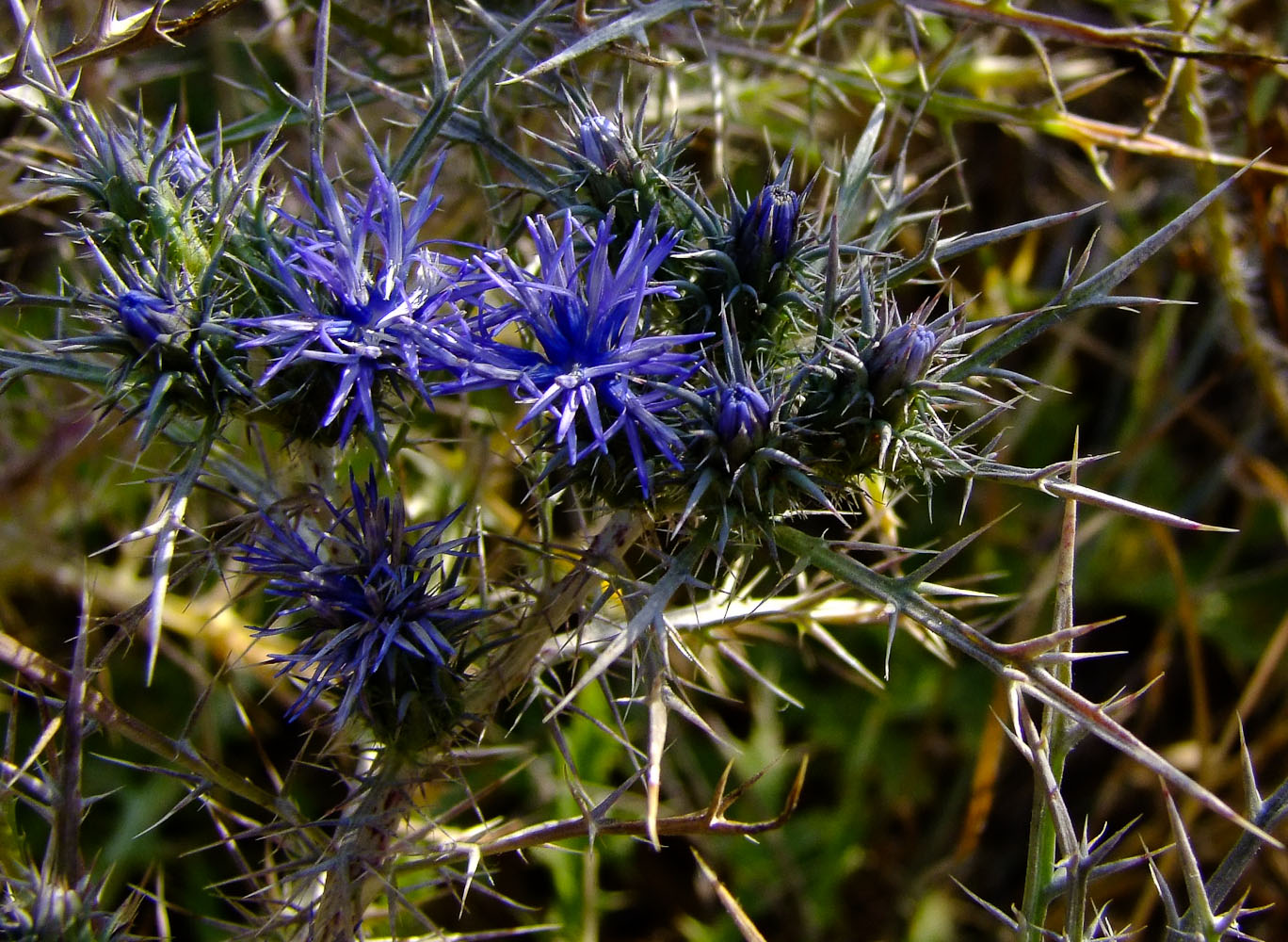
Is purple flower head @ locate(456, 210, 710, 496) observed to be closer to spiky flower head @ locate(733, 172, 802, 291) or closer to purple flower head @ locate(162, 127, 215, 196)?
spiky flower head @ locate(733, 172, 802, 291)

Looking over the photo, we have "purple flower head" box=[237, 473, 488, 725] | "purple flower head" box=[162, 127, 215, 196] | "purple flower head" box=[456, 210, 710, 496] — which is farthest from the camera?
"purple flower head" box=[162, 127, 215, 196]

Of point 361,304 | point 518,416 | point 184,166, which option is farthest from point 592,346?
point 518,416

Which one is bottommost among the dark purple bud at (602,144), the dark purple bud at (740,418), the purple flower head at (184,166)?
the dark purple bud at (740,418)

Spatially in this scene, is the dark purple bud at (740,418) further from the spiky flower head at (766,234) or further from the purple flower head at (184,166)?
the purple flower head at (184,166)

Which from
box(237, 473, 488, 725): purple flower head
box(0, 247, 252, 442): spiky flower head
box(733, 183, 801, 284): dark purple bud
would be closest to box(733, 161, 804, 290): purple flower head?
box(733, 183, 801, 284): dark purple bud

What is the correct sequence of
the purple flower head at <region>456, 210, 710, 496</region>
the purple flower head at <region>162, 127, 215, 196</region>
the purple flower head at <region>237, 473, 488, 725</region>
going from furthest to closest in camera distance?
the purple flower head at <region>162, 127, 215, 196</region> → the purple flower head at <region>237, 473, 488, 725</region> → the purple flower head at <region>456, 210, 710, 496</region>

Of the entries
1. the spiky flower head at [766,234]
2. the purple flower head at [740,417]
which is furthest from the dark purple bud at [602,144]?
the purple flower head at [740,417]

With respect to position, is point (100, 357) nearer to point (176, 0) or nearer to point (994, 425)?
point (176, 0)
